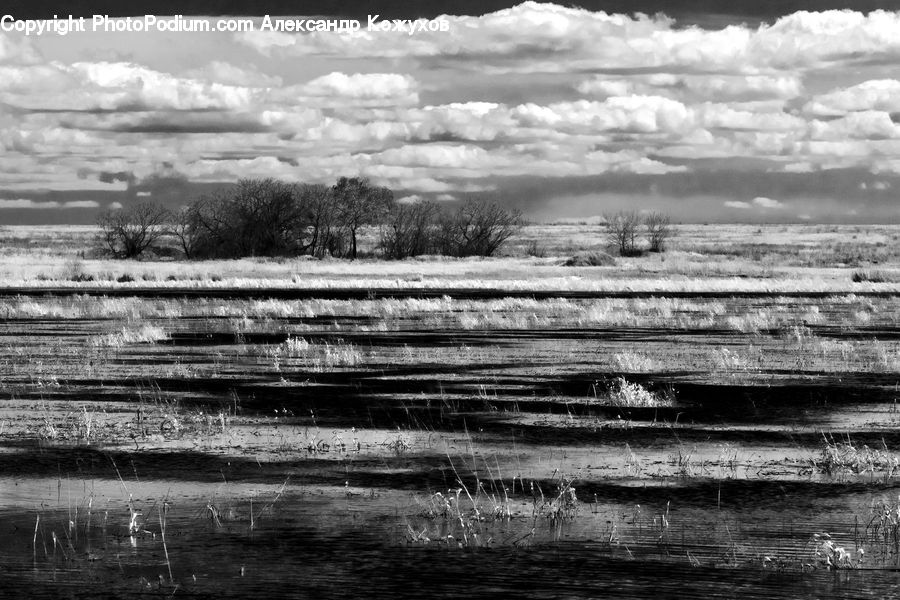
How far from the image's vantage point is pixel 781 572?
11086 millimetres

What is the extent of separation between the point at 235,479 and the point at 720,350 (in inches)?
795

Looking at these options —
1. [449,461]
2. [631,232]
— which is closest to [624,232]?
[631,232]

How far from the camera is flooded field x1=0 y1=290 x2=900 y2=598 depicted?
11.2 m

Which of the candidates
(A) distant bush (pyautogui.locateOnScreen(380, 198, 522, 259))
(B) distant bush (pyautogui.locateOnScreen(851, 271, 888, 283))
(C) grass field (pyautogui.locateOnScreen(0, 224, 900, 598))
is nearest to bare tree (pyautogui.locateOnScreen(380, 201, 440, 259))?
(A) distant bush (pyautogui.locateOnScreen(380, 198, 522, 259))

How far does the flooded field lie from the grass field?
0.16 ft

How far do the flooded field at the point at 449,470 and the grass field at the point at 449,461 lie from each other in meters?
0.05

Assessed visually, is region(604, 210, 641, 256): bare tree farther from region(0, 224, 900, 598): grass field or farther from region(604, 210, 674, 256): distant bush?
region(0, 224, 900, 598): grass field

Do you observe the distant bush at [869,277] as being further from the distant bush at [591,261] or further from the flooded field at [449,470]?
the flooded field at [449,470]

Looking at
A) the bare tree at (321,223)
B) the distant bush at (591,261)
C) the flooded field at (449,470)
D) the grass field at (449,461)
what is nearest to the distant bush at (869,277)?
the distant bush at (591,261)

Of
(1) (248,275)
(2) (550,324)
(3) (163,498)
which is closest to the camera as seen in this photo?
(3) (163,498)

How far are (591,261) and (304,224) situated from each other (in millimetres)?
30711

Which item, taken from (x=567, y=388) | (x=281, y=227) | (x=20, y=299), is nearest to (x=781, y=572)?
(x=567, y=388)

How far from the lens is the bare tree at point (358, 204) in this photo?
114250 mm

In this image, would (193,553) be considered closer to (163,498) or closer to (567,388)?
(163,498)
